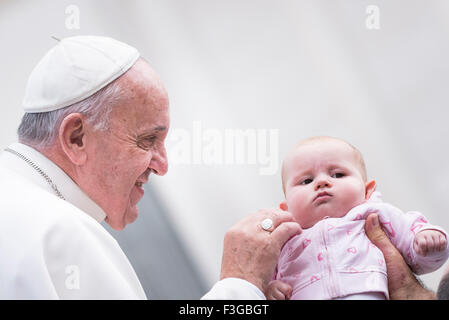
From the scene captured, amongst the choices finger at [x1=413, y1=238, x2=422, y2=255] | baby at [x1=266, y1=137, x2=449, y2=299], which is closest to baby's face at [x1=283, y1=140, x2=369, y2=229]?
baby at [x1=266, y1=137, x2=449, y2=299]

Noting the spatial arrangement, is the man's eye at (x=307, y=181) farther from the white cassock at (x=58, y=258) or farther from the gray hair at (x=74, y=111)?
the gray hair at (x=74, y=111)

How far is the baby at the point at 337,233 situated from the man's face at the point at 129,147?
453 mm

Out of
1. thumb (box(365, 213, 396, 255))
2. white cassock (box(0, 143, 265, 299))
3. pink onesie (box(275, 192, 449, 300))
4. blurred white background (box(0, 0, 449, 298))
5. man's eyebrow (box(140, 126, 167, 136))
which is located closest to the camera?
white cassock (box(0, 143, 265, 299))

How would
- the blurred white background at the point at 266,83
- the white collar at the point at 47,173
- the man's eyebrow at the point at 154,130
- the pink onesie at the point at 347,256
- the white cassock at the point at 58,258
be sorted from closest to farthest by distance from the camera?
1. the white cassock at the point at 58,258
2. the pink onesie at the point at 347,256
3. the white collar at the point at 47,173
4. the man's eyebrow at the point at 154,130
5. the blurred white background at the point at 266,83

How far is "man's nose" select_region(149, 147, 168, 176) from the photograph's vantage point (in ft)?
6.44

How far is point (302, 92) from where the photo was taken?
2307mm

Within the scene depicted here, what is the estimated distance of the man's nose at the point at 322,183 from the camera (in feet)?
5.86

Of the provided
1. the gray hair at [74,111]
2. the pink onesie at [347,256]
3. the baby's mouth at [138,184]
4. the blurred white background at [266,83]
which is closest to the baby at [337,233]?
the pink onesie at [347,256]

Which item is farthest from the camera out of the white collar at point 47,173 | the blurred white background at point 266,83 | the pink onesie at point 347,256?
the blurred white background at point 266,83

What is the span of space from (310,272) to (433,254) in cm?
35

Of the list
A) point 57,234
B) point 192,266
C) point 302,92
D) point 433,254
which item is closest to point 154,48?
point 302,92

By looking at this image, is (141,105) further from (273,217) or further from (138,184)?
(273,217)

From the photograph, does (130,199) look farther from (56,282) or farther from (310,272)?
(310,272)

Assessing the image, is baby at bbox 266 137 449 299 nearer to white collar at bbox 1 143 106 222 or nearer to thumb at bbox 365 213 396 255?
thumb at bbox 365 213 396 255
